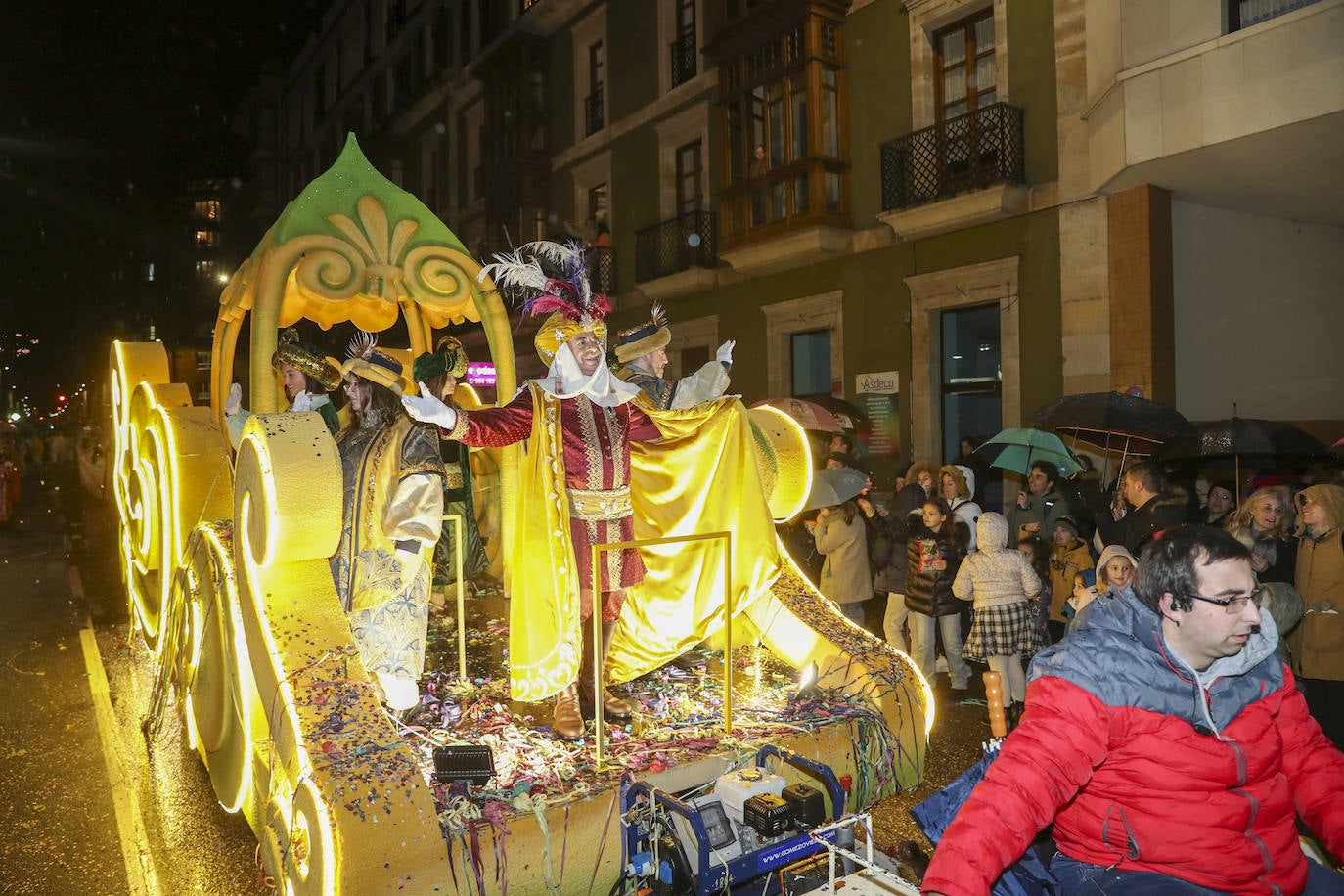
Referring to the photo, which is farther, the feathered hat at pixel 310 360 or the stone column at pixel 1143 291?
the stone column at pixel 1143 291

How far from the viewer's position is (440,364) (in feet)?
14.9

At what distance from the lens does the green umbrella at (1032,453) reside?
26.4ft

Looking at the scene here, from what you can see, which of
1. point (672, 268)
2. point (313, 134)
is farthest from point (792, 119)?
point (313, 134)

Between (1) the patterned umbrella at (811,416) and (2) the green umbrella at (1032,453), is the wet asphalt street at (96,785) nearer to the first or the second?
(1) the patterned umbrella at (811,416)

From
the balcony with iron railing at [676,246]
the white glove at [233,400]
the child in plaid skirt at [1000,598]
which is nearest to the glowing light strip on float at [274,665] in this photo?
the white glove at [233,400]

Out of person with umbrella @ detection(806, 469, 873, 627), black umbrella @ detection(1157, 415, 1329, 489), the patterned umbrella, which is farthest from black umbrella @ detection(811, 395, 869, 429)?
black umbrella @ detection(1157, 415, 1329, 489)

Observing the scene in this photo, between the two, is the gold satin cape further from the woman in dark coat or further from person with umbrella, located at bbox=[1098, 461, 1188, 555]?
person with umbrella, located at bbox=[1098, 461, 1188, 555]

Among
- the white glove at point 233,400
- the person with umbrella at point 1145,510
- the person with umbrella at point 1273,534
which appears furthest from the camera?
the white glove at point 233,400

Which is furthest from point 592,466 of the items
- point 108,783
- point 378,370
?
point 108,783

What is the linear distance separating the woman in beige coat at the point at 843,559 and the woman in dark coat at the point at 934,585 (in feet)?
3.05

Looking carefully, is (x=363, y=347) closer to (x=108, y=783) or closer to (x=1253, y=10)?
(x=108, y=783)

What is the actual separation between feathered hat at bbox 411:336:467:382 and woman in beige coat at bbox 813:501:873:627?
397 centimetres

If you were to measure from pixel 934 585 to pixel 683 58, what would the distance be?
14.4 metres

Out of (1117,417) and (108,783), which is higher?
(1117,417)
